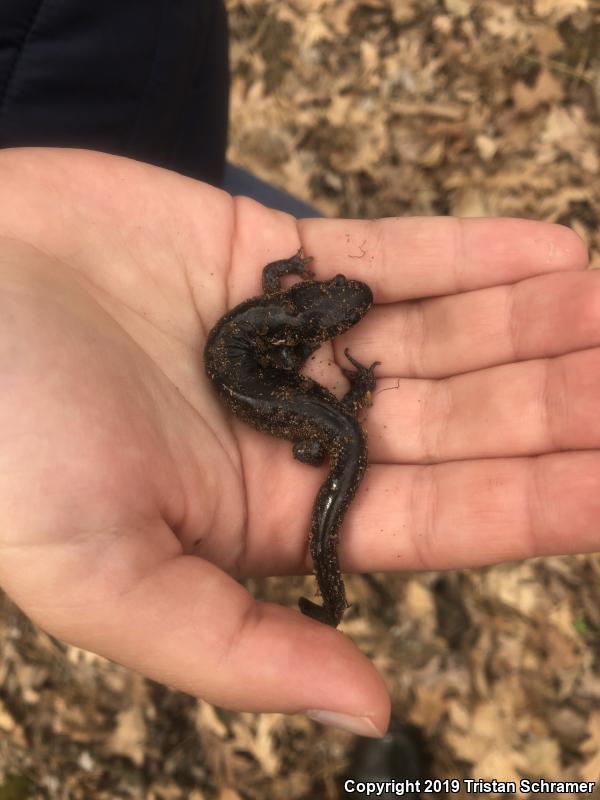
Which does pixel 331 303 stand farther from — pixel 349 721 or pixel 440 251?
pixel 349 721

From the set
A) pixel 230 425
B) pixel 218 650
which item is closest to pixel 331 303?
pixel 230 425

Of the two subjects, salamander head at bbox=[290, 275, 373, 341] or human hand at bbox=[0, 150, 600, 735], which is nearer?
human hand at bbox=[0, 150, 600, 735]

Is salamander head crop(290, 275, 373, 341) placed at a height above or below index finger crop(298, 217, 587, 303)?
below

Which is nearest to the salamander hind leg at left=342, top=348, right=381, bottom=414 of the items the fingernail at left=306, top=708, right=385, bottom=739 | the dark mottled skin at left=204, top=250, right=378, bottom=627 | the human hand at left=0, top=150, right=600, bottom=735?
the dark mottled skin at left=204, top=250, right=378, bottom=627

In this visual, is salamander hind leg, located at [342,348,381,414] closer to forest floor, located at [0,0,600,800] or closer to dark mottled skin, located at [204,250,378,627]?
dark mottled skin, located at [204,250,378,627]

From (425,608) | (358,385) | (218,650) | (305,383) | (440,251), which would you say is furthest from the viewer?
(425,608)

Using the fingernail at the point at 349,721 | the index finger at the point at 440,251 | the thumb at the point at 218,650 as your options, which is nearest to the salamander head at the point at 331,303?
the index finger at the point at 440,251

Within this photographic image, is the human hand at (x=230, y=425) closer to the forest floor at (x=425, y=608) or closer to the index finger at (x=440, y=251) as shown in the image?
the index finger at (x=440, y=251)
